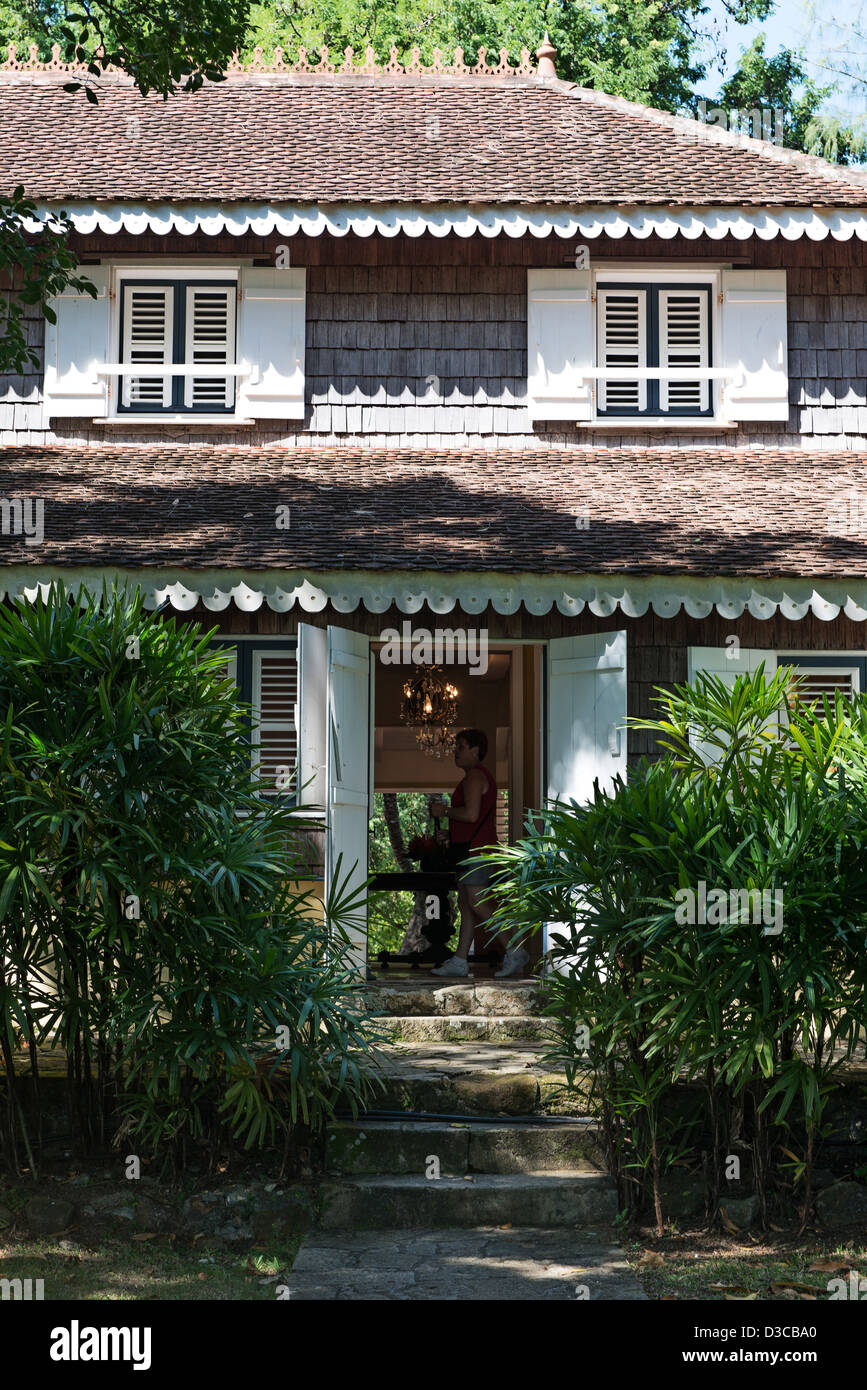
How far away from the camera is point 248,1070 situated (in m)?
5.83

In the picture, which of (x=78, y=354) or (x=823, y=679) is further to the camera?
(x=78, y=354)

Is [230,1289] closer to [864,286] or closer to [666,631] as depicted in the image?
[666,631]

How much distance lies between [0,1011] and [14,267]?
7157 mm

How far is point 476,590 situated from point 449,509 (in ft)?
3.98

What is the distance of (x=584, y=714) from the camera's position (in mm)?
8906

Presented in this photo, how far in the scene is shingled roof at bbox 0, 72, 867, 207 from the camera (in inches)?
423

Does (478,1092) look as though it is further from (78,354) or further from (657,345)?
(78,354)

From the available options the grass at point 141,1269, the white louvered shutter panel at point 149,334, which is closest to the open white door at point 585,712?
the grass at point 141,1269

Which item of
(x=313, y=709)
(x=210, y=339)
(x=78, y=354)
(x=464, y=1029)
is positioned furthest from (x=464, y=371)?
(x=464, y=1029)

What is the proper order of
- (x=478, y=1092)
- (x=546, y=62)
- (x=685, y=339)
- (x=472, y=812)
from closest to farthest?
(x=478, y=1092) < (x=472, y=812) < (x=685, y=339) < (x=546, y=62)

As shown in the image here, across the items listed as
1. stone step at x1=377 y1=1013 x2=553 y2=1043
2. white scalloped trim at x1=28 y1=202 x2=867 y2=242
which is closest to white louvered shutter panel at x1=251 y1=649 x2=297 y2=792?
stone step at x1=377 y1=1013 x2=553 y2=1043

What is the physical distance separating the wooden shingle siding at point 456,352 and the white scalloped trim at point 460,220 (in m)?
0.53

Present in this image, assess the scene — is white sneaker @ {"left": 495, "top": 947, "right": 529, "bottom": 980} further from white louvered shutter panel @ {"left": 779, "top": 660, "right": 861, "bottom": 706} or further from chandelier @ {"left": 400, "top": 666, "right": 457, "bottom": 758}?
chandelier @ {"left": 400, "top": 666, "right": 457, "bottom": 758}

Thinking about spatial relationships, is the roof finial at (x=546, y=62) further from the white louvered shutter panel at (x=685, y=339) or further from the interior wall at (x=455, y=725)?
the interior wall at (x=455, y=725)
